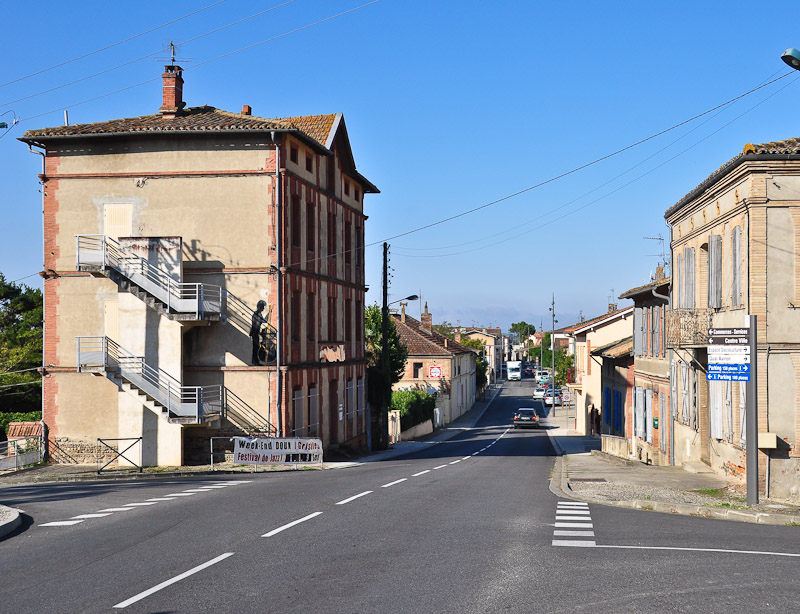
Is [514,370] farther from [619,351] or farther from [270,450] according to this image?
[270,450]

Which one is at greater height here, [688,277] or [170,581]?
[688,277]

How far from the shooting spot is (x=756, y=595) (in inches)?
346

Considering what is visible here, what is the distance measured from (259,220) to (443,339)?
164ft

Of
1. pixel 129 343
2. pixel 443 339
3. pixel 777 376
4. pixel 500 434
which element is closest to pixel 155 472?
pixel 129 343

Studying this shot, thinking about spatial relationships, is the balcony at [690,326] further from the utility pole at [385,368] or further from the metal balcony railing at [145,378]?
the utility pole at [385,368]

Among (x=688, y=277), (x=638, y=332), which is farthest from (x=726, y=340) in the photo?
(x=638, y=332)

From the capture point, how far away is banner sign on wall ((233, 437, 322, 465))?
89.3 ft

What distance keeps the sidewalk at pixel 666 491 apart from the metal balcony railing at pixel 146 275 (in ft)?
40.3

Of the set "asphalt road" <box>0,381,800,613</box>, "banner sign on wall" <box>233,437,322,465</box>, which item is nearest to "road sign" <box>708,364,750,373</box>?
"asphalt road" <box>0,381,800,613</box>

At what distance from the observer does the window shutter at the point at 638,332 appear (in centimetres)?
3309

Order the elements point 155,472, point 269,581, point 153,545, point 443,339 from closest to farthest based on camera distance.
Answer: point 269,581 < point 153,545 < point 155,472 < point 443,339

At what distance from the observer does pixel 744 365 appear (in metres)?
16.6

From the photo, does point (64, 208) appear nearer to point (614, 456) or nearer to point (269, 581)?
point (614, 456)

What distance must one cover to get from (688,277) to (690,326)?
9.38 feet
